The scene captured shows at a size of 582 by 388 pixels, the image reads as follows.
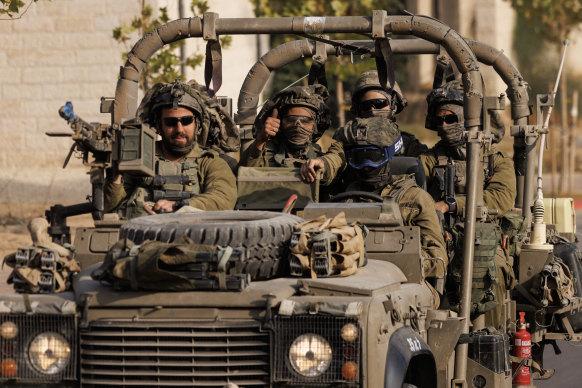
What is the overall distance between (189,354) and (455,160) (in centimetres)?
500

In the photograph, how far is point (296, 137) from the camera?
9.61m

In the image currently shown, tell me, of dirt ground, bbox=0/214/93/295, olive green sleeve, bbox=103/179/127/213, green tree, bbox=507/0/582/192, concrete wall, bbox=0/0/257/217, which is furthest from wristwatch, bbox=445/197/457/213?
green tree, bbox=507/0/582/192

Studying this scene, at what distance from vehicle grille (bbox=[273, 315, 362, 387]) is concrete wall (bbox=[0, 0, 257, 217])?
1803 centimetres

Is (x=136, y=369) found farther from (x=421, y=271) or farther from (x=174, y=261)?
(x=421, y=271)

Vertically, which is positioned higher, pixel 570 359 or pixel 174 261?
pixel 174 261

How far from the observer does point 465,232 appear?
26.2 feet

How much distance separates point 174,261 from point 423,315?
1.58m

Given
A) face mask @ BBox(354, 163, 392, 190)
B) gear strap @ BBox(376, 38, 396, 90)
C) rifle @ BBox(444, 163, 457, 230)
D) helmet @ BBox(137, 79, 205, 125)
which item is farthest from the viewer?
rifle @ BBox(444, 163, 457, 230)

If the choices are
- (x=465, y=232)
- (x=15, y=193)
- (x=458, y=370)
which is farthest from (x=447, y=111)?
(x=15, y=193)

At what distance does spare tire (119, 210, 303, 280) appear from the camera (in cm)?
622

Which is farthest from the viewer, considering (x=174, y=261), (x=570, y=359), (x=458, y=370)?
(x=570, y=359)

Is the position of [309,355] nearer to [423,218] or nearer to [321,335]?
[321,335]

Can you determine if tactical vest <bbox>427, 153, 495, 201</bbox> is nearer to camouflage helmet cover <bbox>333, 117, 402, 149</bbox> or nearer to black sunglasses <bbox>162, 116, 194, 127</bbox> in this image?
camouflage helmet cover <bbox>333, 117, 402, 149</bbox>

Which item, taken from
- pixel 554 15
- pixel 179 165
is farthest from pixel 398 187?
pixel 554 15
